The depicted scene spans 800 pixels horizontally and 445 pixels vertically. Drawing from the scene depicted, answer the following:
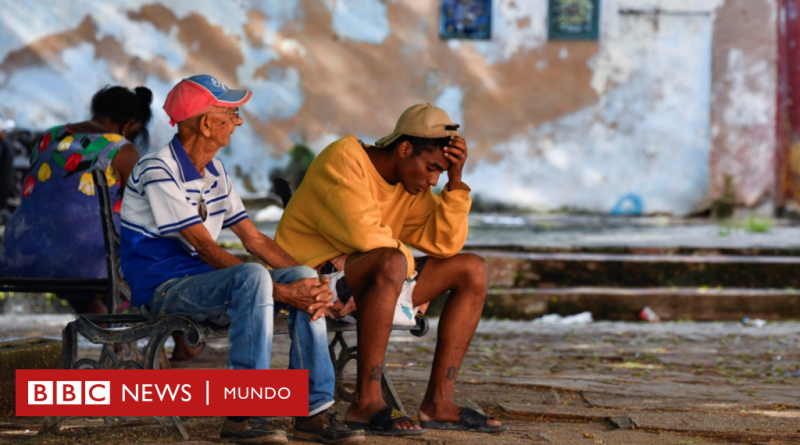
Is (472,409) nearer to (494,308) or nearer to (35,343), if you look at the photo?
(35,343)

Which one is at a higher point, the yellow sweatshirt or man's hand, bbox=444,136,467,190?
man's hand, bbox=444,136,467,190

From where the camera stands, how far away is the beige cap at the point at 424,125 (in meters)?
3.67

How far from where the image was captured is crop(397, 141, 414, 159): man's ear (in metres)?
3.70

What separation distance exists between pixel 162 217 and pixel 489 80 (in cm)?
831

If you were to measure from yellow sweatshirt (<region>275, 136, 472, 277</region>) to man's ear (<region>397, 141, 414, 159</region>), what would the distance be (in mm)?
→ 119

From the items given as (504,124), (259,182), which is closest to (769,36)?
(504,124)

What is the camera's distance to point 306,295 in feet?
10.8

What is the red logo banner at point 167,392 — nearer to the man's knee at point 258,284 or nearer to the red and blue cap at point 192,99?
the man's knee at point 258,284

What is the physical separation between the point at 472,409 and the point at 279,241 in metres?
0.94

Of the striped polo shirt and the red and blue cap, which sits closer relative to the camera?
the striped polo shirt

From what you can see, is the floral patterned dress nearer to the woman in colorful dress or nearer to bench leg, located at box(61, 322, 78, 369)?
the woman in colorful dress

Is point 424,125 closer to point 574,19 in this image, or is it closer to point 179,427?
point 179,427

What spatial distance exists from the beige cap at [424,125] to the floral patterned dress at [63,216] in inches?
57.6

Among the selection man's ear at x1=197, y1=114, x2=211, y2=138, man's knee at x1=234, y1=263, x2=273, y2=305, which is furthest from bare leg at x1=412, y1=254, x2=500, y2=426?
man's ear at x1=197, y1=114, x2=211, y2=138
